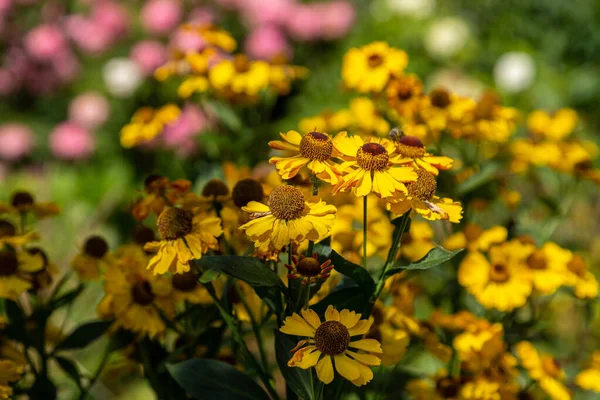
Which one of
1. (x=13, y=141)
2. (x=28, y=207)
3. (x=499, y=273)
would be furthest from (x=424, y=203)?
(x=13, y=141)

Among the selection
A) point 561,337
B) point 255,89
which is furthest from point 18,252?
point 561,337

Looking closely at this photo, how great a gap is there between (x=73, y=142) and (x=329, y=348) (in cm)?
283

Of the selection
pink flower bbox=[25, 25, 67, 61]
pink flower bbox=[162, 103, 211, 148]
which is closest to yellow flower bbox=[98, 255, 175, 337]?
pink flower bbox=[162, 103, 211, 148]

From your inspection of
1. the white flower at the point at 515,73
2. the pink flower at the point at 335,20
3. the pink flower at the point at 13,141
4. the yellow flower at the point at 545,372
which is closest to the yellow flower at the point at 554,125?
the yellow flower at the point at 545,372

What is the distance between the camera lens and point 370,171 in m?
0.74

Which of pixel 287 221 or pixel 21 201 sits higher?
pixel 287 221

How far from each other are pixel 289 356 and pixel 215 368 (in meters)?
0.11

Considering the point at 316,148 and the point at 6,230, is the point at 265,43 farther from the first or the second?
the point at 316,148

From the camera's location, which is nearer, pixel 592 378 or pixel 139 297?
pixel 139 297

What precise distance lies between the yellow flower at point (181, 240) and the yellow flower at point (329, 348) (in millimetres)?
133

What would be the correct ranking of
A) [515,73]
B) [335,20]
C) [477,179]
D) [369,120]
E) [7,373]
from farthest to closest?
[335,20] < [515,73] < [369,120] < [477,179] < [7,373]

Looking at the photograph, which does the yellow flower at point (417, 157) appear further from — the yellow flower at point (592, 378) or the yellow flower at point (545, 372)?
the yellow flower at point (592, 378)

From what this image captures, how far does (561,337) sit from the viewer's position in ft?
6.90

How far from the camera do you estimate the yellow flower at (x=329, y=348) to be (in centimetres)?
67
